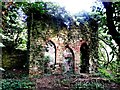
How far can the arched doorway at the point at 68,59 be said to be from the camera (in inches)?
441

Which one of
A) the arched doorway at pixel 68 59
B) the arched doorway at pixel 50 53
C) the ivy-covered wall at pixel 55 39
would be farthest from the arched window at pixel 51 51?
the arched doorway at pixel 68 59

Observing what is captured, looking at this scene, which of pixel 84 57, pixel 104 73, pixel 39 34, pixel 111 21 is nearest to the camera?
pixel 111 21

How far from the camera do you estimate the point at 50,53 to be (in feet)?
35.6

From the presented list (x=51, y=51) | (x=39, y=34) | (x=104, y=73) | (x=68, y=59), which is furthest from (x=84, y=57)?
(x=39, y=34)

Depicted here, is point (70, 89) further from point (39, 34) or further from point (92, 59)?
point (92, 59)

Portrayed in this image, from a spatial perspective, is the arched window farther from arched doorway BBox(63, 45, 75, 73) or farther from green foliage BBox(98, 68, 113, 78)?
green foliage BBox(98, 68, 113, 78)

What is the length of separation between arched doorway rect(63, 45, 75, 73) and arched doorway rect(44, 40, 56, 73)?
57 cm

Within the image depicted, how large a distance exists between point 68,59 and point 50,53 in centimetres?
114

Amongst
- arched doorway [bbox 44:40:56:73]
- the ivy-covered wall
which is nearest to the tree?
the ivy-covered wall

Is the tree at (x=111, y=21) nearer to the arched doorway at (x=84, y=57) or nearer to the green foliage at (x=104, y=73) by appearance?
the green foliage at (x=104, y=73)

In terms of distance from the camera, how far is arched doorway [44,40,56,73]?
10648 mm

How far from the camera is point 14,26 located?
11.2 meters

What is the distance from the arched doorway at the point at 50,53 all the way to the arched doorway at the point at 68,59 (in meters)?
0.57

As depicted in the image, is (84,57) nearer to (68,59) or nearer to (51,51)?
(68,59)
